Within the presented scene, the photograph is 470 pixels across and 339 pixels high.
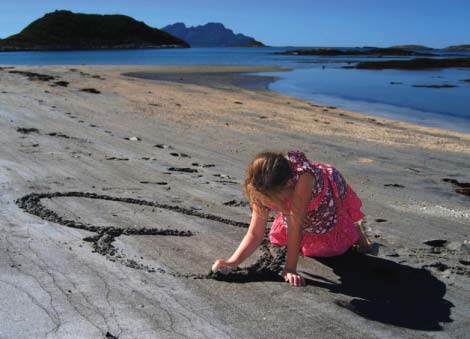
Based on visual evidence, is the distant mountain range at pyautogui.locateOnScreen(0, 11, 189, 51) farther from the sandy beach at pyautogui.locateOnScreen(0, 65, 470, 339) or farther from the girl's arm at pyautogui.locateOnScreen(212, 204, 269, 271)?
the girl's arm at pyautogui.locateOnScreen(212, 204, 269, 271)

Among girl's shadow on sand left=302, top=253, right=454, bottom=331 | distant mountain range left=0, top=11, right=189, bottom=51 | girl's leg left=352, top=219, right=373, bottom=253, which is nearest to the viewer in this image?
girl's shadow on sand left=302, top=253, right=454, bottom=331

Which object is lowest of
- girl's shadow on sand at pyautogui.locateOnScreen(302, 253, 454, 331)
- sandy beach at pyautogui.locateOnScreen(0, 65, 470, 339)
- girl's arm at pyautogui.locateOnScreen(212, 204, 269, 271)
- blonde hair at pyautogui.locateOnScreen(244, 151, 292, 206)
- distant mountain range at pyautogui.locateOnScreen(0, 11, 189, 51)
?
girl's shadow on sand at pyautogui.locateOnScreen(302, 253, 454, 331)

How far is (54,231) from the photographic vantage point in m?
3.95

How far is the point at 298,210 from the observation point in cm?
330

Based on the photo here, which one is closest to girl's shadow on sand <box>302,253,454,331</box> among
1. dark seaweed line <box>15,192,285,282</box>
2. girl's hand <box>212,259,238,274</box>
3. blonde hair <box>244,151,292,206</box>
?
dark seaweed line <box>15,192,285,282</box>

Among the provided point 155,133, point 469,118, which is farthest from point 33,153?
point 469,118

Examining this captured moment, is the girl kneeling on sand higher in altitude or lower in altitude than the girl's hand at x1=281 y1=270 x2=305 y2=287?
higher

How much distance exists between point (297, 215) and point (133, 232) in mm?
1346

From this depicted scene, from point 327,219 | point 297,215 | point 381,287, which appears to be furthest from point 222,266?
point 381,287

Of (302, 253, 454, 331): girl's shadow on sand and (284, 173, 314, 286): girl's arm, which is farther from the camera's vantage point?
(284, 173, 314, 286): girl's arm

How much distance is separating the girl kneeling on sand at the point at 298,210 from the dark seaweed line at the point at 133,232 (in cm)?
11

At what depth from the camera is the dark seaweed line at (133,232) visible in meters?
3.38

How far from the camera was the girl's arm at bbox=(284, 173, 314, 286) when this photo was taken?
3.29m

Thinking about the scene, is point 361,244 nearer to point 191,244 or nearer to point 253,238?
point 253,238
